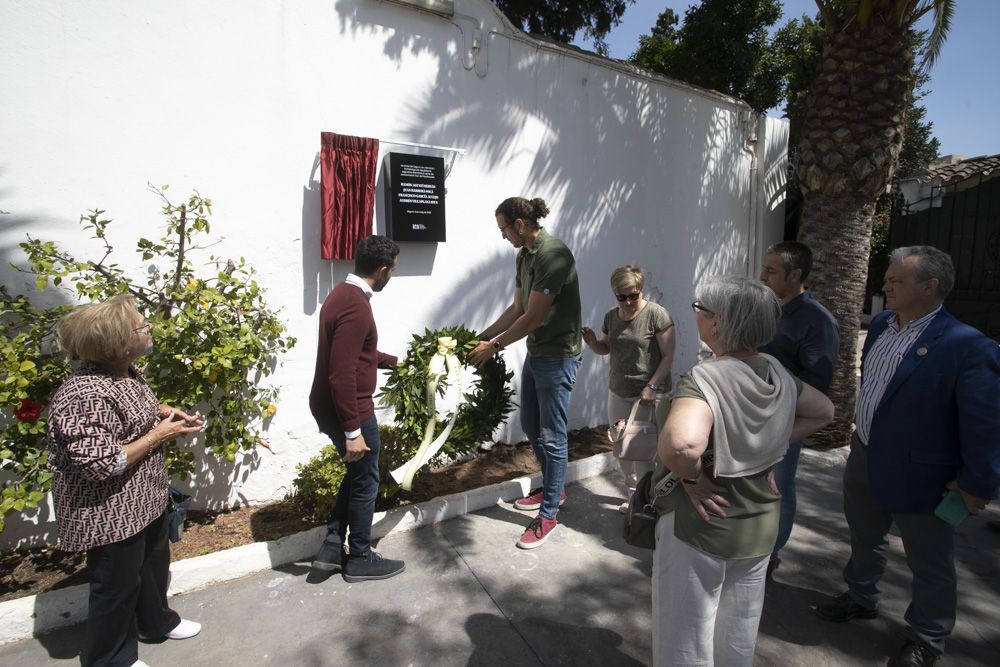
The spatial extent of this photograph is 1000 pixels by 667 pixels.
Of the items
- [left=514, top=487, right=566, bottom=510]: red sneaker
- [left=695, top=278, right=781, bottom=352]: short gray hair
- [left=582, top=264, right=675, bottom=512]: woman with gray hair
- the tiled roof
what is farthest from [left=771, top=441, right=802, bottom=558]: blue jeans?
the tiled roof

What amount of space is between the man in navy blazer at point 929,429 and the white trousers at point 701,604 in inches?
43.8

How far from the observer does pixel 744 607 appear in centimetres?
219

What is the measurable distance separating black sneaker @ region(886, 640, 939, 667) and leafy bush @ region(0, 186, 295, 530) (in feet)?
12.8

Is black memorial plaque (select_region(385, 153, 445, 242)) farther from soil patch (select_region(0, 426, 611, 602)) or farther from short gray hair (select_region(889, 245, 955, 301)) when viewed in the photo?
short gray hair (select_region(889, 245, 955, 301))

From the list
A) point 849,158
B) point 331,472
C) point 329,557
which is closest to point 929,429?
point 329,557

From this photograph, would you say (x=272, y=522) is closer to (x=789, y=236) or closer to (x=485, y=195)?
(x=485, y=195)

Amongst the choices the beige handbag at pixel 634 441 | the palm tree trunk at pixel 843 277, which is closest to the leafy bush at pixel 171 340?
the beige handbag at pixel 634 441

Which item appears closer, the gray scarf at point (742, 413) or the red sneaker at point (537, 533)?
the gray scarf at point (742, 413)

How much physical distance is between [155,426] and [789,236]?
8250 millimetres

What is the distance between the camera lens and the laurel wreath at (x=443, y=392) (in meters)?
3.93

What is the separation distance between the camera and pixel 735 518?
2062 millimetres

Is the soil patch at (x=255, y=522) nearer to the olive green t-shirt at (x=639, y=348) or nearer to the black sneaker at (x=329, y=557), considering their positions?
the black sneaker at (x=329, y=557)

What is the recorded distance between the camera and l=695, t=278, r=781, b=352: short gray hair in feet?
6.84

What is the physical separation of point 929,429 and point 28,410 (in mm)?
4613
